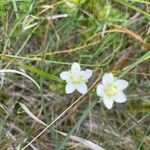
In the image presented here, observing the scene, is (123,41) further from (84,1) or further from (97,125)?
(97,125)

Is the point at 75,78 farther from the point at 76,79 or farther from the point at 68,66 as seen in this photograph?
the point at 68,66

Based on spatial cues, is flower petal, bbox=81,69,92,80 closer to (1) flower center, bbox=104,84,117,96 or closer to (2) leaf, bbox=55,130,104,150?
(1) flower center, bbox=104,84,117,96

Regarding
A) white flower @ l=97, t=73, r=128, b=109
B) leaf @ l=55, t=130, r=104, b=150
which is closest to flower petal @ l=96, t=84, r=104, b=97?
white flower @ l=97, t=73, r=128, b=109

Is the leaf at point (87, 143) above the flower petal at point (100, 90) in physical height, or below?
below

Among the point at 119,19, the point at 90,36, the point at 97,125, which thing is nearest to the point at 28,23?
the point at 90,36

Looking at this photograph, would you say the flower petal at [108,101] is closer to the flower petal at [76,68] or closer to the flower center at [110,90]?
the flower center at [110,90]

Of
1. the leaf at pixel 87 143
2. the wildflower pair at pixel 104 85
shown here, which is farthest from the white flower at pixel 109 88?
the leaf at pixel 87 143
